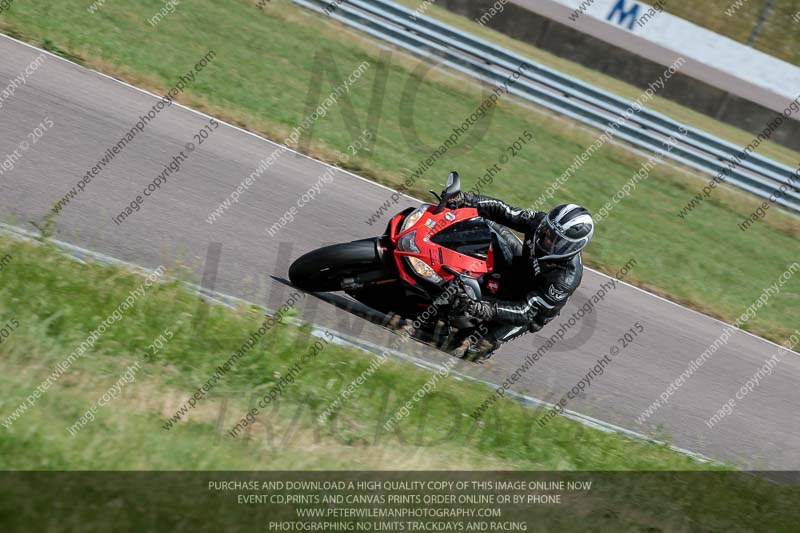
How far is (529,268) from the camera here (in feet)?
24.7

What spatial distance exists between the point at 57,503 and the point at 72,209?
443 cm

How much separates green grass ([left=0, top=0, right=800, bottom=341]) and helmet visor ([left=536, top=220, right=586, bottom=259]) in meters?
4.65

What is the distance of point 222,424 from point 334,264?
2403 millimetres

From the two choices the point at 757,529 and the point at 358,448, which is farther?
the point at 757,529

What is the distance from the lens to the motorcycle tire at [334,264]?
7.28 meters

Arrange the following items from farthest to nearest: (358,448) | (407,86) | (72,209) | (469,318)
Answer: (407,86)
(72,209)
(469,318)
(358,448)

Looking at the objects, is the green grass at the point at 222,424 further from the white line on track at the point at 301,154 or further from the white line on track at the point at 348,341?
the white line on track at the point at 301,154

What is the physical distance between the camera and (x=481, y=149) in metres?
14.4

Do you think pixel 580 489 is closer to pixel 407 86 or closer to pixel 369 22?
pixel 407 86

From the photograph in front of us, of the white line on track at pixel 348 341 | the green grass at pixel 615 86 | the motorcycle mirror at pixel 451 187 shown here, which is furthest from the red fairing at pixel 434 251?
the green grass at pixel 615 86

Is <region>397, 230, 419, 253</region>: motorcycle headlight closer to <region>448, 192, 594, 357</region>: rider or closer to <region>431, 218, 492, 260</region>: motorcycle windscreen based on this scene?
<region>431, 218, 492, 260</region>: motorcycle windscreen

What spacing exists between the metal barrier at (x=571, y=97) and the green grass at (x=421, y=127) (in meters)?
0.29

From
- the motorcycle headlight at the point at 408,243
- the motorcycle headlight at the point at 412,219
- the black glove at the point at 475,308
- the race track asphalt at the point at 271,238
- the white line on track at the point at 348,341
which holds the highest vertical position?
the motorcycle headlight at the point at 412,219

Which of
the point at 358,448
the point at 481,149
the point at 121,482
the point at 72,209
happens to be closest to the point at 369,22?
the point at 481,149
